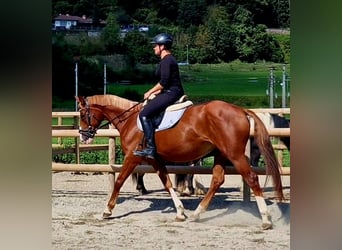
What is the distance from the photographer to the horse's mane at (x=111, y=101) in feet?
9.60

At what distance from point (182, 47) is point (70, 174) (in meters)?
1.15

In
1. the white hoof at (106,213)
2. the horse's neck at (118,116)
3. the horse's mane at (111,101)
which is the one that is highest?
the horse's mane at (111,101)

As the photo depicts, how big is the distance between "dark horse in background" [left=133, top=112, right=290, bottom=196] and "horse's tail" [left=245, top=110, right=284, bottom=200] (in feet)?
0.10

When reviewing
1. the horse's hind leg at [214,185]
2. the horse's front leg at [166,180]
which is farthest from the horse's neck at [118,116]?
the horse's hind leg at [214,185]

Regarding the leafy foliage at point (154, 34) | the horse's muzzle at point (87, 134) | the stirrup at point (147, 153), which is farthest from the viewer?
the horse's muzzle at point (87, 134)

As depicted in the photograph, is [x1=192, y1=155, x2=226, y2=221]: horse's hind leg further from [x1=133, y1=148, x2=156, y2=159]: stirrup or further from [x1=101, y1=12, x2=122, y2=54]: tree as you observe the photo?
[x1=101, y1=12, x2=122, y2=54]: tree

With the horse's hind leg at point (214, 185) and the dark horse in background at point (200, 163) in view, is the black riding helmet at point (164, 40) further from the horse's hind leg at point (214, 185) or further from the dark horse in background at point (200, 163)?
the horse's hind leg at point (214, 185)

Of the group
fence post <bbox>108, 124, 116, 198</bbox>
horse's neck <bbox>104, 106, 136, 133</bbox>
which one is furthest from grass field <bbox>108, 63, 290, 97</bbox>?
fence post <bbox>108, 124, 116, 198</bbox>

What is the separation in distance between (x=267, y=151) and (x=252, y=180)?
0.52 ft

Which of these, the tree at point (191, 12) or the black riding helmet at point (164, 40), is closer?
the tree at point (191, 12)

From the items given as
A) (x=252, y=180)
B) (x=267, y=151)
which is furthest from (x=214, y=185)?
(x=267, y=151)

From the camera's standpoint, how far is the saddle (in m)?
2.92
